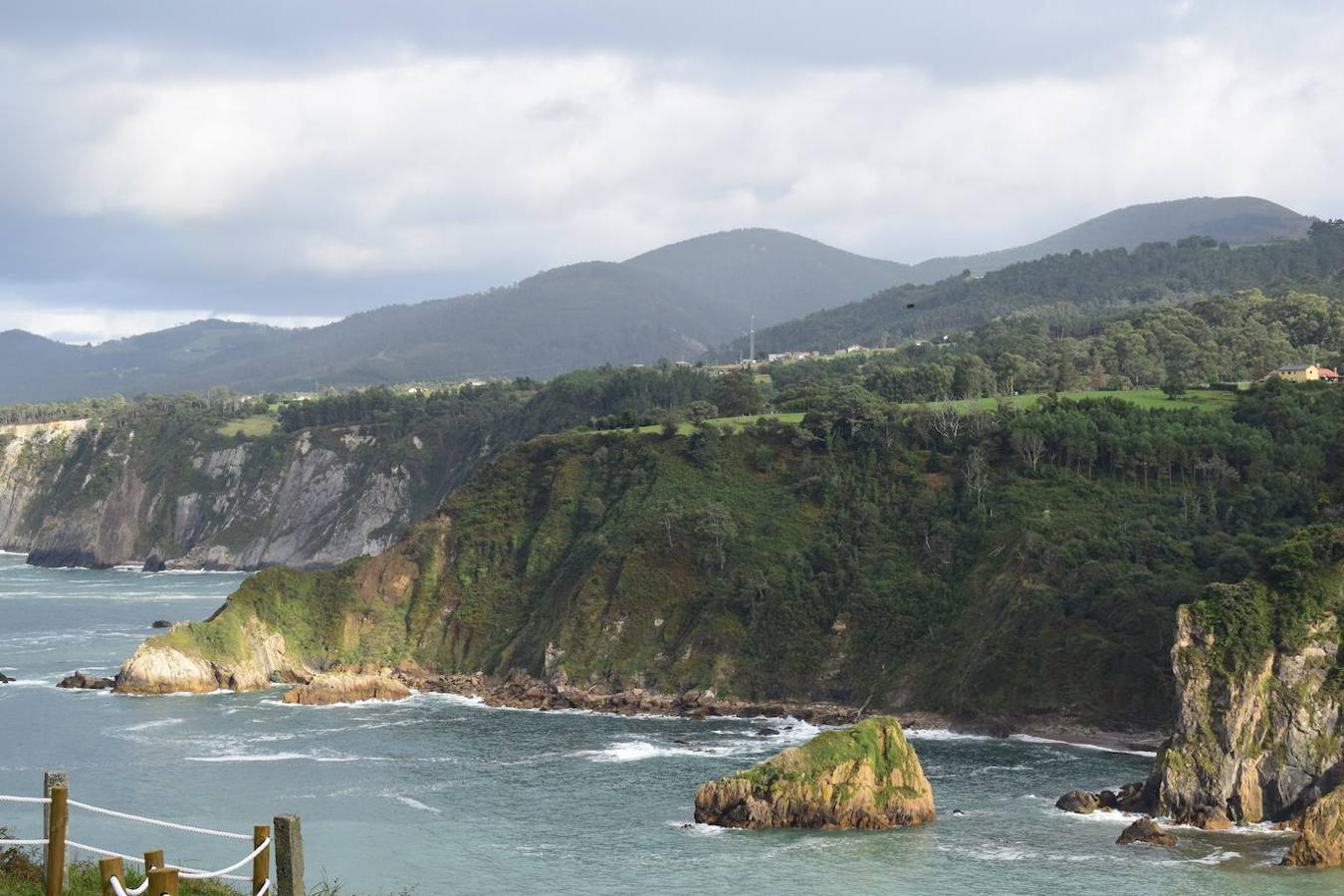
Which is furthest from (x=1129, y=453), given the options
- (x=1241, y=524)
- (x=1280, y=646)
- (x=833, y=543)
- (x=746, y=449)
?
(x=1280, y=646)

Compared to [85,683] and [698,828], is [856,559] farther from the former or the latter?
[85,683]

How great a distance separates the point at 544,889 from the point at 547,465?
6733 cm

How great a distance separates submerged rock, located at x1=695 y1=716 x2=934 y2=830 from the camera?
6138 centimetres

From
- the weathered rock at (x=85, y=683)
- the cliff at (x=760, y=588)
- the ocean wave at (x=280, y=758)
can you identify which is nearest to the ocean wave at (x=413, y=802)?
the ocean wave at (x=280, y=758)

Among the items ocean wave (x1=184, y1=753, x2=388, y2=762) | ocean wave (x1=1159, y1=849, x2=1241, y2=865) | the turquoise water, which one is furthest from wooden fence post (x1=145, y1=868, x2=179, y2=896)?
ocean wave (x1=184, y1=753, x2=388, y2=762)

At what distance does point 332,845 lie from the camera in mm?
59000

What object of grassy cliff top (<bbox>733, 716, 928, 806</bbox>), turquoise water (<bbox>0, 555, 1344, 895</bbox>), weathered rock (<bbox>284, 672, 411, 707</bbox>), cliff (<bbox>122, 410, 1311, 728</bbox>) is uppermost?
cliff (<bbox>122, 410, 1311, 728</bbox>)

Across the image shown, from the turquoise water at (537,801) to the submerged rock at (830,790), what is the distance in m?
1.10

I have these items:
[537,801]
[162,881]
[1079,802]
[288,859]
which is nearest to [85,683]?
[537,801]

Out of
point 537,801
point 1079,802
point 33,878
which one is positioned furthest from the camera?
point 537,801

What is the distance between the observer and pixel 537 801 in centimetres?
6694

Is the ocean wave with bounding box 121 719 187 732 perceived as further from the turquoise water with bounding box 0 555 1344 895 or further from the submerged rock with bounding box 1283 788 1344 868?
the submerged rock with bounding box 1283 788 1344 868

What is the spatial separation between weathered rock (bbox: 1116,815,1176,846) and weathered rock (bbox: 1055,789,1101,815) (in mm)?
4672

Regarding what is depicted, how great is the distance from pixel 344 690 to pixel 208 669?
9.99 m
